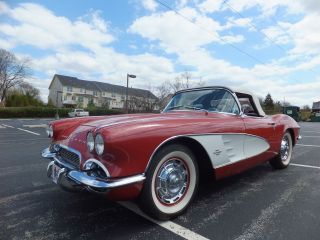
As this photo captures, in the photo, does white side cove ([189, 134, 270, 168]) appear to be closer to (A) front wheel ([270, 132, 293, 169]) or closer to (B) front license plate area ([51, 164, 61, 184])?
(A) front wheel ([270, 132, 293, 169])

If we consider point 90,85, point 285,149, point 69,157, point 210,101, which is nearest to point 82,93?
point 90,85

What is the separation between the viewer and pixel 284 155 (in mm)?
5473

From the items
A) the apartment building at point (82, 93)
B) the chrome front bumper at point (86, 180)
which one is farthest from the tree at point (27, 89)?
the chrome front bumper at point (86, 180)

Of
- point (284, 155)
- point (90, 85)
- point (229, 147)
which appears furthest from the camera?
point (90, 85)

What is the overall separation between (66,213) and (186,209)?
Result: 1288 millimetres

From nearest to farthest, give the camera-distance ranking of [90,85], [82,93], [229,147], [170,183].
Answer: [170,183] < [229,147] < [82,93] < [90,85]

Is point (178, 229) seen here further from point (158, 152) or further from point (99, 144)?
point (99, 144)

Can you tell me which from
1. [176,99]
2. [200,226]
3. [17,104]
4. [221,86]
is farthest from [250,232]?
[17,104]

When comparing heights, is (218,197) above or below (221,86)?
below

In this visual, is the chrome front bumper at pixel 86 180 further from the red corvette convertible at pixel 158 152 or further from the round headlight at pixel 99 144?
the round headlight at pixel 99 144

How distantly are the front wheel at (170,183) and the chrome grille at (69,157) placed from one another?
0.77 metres

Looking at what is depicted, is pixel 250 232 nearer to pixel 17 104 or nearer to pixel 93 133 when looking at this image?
pixel 93 133

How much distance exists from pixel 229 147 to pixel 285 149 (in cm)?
249

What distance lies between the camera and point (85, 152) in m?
2.80
